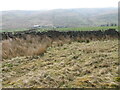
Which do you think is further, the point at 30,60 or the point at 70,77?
the point at 30,60

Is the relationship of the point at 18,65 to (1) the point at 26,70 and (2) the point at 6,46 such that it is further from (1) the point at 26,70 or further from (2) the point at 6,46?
(2) the point at 6,46

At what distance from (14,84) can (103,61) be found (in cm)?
316

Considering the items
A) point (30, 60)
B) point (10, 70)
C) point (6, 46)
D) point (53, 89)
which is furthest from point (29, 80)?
point (6, 46)

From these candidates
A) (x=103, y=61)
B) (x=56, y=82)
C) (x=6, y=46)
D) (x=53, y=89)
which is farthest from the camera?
(x=6, y=46)

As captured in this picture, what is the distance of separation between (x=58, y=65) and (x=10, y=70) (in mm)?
1718

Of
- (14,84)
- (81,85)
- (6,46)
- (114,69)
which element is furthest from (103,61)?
(6,46)

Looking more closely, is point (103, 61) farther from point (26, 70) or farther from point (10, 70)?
point (10, 70)

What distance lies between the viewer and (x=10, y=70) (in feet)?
27.9

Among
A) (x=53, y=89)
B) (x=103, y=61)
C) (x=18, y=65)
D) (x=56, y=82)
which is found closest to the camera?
(x=53, y=89)

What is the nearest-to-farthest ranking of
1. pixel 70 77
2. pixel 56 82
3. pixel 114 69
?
pixel 56 82
pixel 70 77
pixel 114 69

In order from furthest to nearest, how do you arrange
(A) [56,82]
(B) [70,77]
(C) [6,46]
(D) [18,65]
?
(C) [6,46]
(D) [18,65]
(B) [70,77]
(A) [56,82]

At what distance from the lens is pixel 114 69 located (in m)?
7.02

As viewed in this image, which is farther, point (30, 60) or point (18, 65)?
point (30, 60)

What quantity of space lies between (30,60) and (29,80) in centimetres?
360
